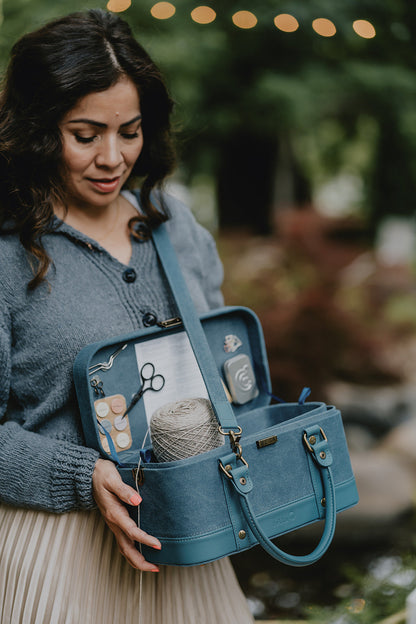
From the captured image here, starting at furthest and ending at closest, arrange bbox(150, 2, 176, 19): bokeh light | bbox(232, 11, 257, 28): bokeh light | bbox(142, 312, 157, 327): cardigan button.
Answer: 1. bbox(232, 11, 257, 28): bokeh light
2. bbox(150, 2, 176, 19): bokeh light
3. bbox(142, 312, 157, 327): cardigan button

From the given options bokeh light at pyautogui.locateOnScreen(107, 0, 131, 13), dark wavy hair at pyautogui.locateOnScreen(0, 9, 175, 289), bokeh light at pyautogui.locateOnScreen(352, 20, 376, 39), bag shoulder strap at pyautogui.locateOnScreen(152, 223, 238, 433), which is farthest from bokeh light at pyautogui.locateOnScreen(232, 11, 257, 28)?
bag shoulder strap at pyautogui.locateOnScreen(152, 223, 238, 433)

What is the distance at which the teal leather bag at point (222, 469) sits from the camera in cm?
111

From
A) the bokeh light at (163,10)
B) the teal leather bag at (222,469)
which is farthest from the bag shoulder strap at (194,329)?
the bokeh light at (163,10)

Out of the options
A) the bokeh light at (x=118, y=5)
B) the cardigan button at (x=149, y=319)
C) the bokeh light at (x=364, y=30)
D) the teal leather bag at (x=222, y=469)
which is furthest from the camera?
the bokeh light at (x=118, y=5)

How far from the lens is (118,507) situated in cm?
119

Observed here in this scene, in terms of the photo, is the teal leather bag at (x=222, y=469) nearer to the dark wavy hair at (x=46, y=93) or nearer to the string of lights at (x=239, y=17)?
the dark wavy hair at (x=46, y=93)

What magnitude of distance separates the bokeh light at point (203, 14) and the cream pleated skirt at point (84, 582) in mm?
3722

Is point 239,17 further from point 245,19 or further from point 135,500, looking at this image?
point 135,500

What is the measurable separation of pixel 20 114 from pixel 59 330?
486 millimetres

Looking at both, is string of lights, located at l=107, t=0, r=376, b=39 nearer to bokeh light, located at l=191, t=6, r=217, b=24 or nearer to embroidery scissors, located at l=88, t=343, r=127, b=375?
bokeh light, located at l=191, t=6, r=217, b=24

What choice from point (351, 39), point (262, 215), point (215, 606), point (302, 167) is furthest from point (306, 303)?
point (302, 167)

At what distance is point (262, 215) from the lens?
691 cm

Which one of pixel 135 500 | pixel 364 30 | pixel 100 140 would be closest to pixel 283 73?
pixel 364 30

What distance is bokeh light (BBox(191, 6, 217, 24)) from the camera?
4156mm
